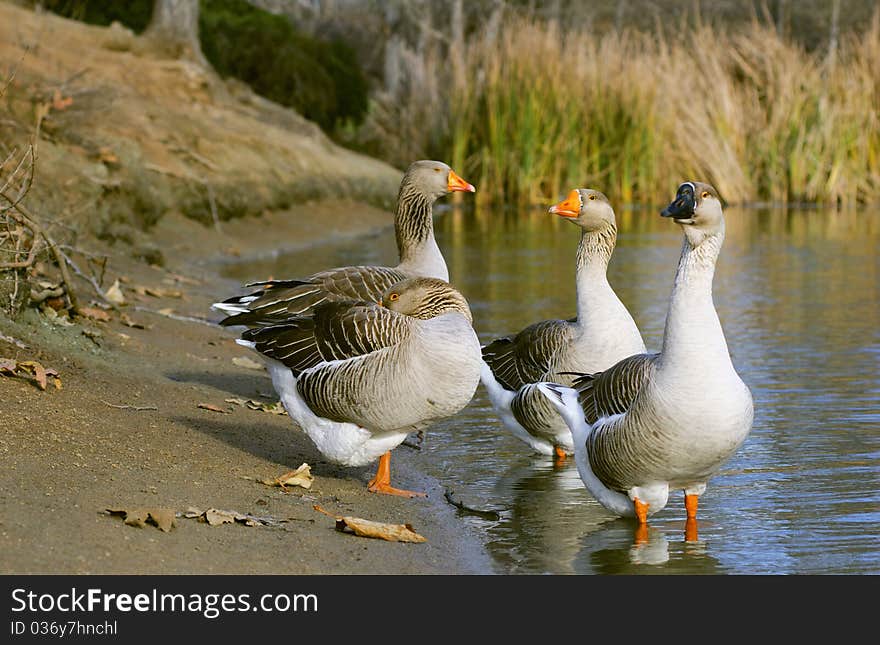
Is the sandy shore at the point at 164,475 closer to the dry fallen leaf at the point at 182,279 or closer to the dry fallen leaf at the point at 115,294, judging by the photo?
the dry fallen leaf at the point at 115,294

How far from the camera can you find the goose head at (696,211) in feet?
19.6

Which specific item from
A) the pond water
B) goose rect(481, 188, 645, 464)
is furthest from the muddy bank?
goose rect(481, 188, 645, 464)

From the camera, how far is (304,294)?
7.95m

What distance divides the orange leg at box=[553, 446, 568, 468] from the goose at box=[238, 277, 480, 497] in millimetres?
1360

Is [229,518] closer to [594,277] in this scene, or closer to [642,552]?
[642,552]

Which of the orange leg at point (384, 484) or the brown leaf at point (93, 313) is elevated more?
the brown leaf at point (93, 313)

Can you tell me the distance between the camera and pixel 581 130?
2653 centimetres

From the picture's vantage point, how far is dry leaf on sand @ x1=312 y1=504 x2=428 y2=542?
18.9 feet

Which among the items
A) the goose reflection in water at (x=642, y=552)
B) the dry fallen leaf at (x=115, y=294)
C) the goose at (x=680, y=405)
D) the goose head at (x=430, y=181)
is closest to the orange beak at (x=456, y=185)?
the goose head at (x=430, y=181)

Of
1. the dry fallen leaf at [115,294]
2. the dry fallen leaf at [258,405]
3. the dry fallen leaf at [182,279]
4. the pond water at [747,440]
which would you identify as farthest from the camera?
the dry fallen leaf at [182,279]

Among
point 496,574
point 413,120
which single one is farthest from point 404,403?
point 413,120

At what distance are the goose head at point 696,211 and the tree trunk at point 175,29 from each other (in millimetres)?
18131

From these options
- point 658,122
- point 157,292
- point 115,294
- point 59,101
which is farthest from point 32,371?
point 658,122

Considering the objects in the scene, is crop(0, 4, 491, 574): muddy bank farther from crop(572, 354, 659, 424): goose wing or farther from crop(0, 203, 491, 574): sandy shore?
crop(572, 354, 659, 424): goose wing
